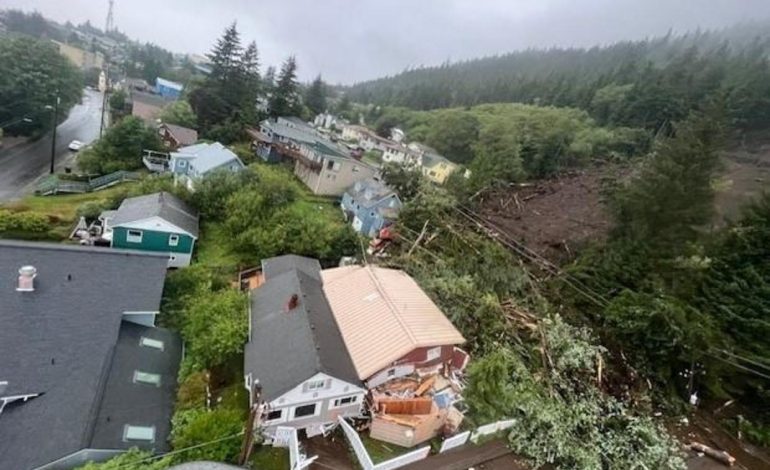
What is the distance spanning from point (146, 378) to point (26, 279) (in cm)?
515

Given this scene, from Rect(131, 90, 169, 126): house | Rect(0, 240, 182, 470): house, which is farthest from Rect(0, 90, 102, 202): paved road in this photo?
Rect(0, 240, 182, 470): house

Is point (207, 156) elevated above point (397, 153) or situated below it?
below

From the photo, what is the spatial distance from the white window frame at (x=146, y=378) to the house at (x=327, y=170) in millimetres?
23835

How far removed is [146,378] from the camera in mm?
14141

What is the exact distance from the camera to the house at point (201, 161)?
102 ft

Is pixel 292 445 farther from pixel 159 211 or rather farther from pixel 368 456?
pixel 159 211

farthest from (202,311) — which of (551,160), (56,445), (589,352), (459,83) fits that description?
(459,83)

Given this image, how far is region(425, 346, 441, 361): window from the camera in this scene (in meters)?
16.4

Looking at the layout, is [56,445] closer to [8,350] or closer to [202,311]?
[8,350]

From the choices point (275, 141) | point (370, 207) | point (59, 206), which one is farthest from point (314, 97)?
point (59, 206)

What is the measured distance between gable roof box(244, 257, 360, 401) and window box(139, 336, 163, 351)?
3.15 meters

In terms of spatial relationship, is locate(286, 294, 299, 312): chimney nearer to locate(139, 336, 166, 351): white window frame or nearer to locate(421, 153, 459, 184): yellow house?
locate(139, 336, 166, 351): white window frame

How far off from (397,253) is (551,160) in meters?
30.5

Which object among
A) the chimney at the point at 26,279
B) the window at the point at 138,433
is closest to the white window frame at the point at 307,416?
the window at the point at 138,433
